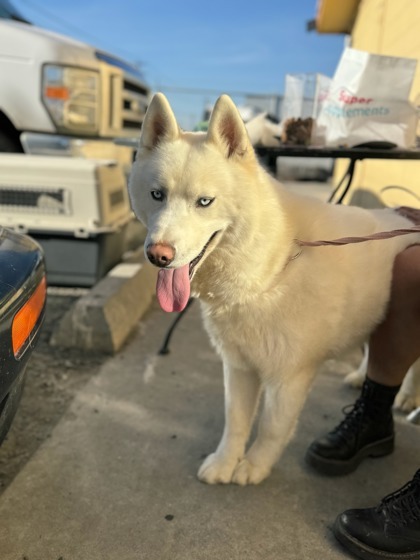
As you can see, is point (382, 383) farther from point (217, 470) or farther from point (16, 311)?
point (16, 311)

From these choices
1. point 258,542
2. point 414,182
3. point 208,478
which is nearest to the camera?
point 258,542

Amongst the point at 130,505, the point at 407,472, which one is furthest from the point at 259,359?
the point at 407,472

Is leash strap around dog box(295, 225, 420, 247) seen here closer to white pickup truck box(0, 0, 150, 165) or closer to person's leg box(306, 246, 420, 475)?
person's leg box(306, 246, 420, 475)

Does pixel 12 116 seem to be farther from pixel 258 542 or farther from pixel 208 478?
pixel 258 542

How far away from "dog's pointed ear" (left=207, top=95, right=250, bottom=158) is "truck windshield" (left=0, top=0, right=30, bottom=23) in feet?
15.2

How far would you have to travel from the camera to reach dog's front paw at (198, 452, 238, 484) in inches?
74.9

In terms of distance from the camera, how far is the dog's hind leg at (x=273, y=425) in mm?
1789

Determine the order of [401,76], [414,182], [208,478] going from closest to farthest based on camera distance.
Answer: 1. [208,478]
2. [401,76]
3. [414,182]

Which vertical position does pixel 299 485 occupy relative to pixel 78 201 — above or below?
Result: below

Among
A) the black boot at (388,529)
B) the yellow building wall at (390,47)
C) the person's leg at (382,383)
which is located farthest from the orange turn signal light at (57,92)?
the black boot at (388,529)

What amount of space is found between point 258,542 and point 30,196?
9.52 feet

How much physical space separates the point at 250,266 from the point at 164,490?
3.06 ft

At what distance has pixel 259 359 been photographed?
1.76 meters

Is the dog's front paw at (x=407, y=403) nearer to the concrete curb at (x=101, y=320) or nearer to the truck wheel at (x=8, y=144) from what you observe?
the concrete curb at (x=101, y=320)
